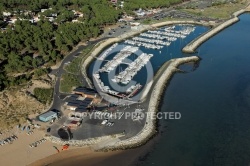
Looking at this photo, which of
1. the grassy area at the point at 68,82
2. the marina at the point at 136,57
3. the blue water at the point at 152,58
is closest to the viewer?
the grassy area at the point at 68,82

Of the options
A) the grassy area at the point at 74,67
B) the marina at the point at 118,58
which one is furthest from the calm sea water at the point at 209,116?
the grassy area at the point at 74,67

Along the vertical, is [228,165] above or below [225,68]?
below

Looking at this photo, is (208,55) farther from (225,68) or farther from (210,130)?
(210,130)

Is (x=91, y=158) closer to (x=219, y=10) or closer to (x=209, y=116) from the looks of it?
(x=209, y=116)

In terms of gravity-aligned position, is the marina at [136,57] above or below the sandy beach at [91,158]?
above

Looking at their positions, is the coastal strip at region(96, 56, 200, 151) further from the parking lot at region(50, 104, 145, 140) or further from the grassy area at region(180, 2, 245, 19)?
the grassy area at region(180, 2, 245, 19)

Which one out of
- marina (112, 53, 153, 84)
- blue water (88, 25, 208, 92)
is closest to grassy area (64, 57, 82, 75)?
blue water (88, 25, 208, 92)

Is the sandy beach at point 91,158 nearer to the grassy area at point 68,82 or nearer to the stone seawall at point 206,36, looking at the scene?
the grassy area at point 68,82

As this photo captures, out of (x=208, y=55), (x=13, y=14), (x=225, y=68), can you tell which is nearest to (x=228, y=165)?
(x=225, y=68)
